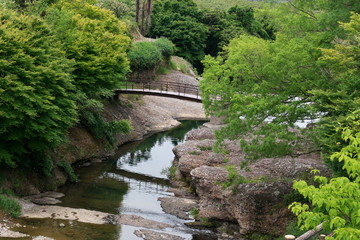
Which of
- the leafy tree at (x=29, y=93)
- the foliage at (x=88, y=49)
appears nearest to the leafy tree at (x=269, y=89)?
the leafy tree at (x=29, y=93)

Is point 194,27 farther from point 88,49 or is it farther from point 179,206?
point 179,206

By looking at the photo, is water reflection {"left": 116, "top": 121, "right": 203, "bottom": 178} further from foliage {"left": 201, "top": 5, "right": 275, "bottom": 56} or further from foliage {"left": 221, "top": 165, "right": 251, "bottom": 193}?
foliage {"left": 201, "top": 5, "right": 275, "bottom": 56}

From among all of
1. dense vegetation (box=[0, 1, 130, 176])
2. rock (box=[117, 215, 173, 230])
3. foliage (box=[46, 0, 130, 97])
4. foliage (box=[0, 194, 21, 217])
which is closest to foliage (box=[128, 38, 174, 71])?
foliage (box=[46, 0, 130, 97])

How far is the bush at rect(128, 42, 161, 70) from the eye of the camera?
64.9 m

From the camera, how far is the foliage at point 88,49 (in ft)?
123

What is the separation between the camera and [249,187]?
26.1 m

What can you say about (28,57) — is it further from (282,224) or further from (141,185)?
(282,224)

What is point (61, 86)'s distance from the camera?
30594 mm

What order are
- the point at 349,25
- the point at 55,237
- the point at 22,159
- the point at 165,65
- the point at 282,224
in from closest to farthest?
the point at 349,25, the point at 55,237, the point at 282,224, the point at 22,159, the point at 165,65

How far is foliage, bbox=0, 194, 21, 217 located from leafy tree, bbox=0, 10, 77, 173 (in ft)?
7.29

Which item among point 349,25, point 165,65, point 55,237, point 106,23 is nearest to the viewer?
point 349,25

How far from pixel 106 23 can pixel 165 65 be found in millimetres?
26481

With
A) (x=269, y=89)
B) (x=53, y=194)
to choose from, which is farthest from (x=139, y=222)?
(x=269, y=89)

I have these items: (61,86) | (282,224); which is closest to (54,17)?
(61,86)
